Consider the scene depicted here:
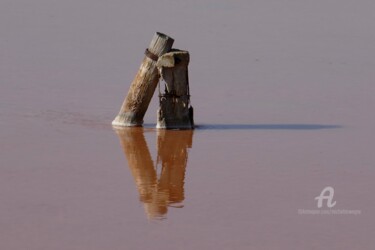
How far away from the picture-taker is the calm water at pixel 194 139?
28.0 feet

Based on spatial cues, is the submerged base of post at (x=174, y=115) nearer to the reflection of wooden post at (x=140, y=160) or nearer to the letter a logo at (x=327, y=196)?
the reflection of wooden post at (x=140, y=160)

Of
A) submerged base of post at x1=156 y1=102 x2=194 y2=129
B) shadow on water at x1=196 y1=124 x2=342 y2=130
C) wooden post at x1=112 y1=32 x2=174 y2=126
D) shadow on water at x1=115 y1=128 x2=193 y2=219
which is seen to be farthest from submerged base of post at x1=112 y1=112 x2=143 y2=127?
shadow on water at x1=196 y1=124 x2=342 y2=130

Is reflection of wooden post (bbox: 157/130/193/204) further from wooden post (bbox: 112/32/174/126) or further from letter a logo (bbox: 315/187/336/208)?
letter a logo (bbox: 315/187/336/208)

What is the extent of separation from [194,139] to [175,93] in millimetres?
600

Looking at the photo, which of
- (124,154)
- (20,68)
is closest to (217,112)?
(124,154)

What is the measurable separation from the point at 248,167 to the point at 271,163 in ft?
1.10

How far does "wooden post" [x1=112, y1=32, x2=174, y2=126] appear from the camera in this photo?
472 inches

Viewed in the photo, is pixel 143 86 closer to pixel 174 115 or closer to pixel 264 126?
pixel 174 115

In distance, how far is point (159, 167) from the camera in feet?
35.1

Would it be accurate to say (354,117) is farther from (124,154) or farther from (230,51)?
(230,51)

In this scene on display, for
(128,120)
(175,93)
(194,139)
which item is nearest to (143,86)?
(175,93)

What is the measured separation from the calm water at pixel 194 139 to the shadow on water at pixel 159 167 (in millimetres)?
25

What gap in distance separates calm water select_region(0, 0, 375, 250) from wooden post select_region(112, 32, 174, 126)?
7.8 inches

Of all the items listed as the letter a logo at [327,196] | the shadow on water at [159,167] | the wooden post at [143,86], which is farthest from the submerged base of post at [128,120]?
the letter a logo at [327,196]
